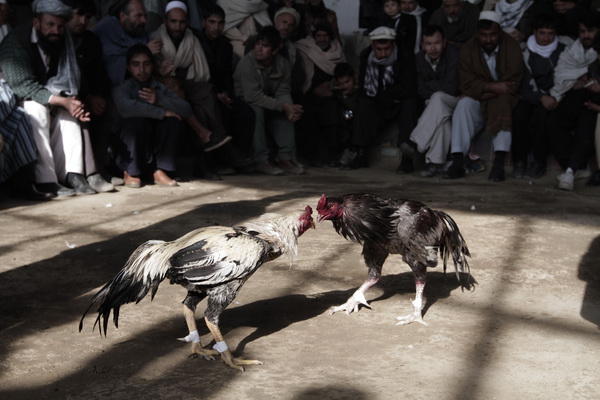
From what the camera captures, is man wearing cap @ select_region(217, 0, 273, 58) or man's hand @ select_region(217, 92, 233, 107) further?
man wearing cap @ select_region(217, 0, 273, 58)

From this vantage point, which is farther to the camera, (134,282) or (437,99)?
(437,99)

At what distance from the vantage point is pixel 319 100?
35.9 feet

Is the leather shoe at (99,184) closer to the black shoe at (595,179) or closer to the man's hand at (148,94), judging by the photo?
the man's hand at (148,94)

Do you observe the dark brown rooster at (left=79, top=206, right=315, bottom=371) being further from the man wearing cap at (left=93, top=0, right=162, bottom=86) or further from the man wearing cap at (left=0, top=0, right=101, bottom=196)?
the man wearing cap at (left=93, top=0, right=162, bottom=86)

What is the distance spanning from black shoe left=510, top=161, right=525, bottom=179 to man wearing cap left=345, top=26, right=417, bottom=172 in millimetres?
1293

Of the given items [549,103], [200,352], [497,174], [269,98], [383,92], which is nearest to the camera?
[200,352]

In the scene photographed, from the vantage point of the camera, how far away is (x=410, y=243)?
463 cm

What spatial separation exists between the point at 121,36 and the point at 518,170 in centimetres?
485

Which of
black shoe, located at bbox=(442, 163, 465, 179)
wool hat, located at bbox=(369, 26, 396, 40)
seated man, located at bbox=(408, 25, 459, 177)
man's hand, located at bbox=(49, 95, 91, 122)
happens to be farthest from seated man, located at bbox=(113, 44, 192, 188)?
black shoe, located at bbox=(442, 163, 465, 179)

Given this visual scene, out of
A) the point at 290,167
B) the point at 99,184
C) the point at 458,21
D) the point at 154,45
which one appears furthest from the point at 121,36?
the point at 458,21

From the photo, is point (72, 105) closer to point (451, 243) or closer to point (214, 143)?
point (214, 143)

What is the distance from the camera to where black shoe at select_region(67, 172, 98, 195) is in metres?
8.45

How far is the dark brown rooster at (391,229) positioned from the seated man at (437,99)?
5456 mm


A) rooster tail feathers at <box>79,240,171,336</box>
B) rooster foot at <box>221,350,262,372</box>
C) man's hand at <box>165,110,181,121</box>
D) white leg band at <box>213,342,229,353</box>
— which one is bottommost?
rooster foot at <box>221,350,262,372</box>
